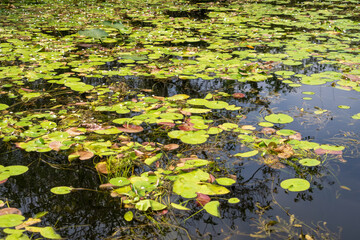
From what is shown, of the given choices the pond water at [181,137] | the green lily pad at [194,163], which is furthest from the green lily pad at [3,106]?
the green lily pad at [194,163]

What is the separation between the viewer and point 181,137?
7.74 ft

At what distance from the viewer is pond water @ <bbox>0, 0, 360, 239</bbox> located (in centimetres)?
168

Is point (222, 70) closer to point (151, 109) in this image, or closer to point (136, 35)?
point (151, 109)

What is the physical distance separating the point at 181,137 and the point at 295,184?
83 centimetres

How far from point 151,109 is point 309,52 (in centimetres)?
257

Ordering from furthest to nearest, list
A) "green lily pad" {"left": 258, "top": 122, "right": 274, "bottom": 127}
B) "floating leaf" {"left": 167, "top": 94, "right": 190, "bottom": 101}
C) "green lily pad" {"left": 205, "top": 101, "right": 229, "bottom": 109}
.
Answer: "floating leaf" {"left": 167, "top": 94, "right": 190, "bottom": 101}
"green lily pad" {"left": 205, "top": 101, "right": 229, "bottom": 109}
"green lily pad" {"left": 258, "top": 122, "right": 274, "bottom": 127}

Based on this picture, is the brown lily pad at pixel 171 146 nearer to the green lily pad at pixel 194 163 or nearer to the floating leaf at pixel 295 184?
the green lily pad at pixel 194 163

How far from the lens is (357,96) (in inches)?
121

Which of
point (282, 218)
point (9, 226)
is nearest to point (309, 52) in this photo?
point (282, 218)

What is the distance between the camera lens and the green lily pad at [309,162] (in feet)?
6.72

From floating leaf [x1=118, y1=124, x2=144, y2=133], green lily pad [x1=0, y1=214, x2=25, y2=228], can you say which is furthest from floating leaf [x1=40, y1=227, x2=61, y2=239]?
floating leaf [x1=118, y1=124, x2=144, y2=133]

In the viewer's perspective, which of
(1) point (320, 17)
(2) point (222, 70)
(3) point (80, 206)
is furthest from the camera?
(1) point (320, 17)

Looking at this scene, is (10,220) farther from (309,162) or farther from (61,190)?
(309,162)

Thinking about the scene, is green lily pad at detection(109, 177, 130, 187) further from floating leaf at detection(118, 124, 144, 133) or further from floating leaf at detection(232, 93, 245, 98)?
floating leaf at detection(232, 93, 245, 98)
